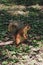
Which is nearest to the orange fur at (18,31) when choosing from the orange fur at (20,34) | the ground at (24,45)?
the orange fur at (20,34)

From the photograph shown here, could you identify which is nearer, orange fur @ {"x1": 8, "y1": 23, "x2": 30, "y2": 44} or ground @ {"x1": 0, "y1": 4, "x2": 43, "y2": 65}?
ground @ {"x1": 0, "y1": 4, "x2": 43, "y2": 65}

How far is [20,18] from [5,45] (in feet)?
6.99

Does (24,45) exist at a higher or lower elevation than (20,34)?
lower

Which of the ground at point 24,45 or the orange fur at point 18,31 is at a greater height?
the orange fur at point 18,31

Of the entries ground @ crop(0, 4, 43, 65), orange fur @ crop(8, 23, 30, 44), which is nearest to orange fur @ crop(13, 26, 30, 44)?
orange fur @ crop(8, 23, 30, 44)

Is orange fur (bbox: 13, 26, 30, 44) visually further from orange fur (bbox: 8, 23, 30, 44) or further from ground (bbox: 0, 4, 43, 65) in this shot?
ground (bbox: 0, 4, 43, 65)

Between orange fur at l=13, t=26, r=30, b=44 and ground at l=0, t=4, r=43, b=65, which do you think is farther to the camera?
orange fur at l=13, t=26, r=30, b=44

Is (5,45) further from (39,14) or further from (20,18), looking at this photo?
(39,14)

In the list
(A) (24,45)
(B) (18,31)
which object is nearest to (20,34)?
(B) (18,31)

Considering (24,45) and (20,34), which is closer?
(20,34)

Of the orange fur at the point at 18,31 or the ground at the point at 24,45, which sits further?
the orange fur at the point at 18,31

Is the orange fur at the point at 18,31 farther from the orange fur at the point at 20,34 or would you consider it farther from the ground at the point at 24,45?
the ground at the point at 24,45

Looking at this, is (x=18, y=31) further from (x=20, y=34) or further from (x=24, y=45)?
(x=24, y=45)

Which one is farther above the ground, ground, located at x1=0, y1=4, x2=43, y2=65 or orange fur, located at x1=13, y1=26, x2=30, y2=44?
orange fur, located at x1=13, y1=26, x2=30, y2=44
